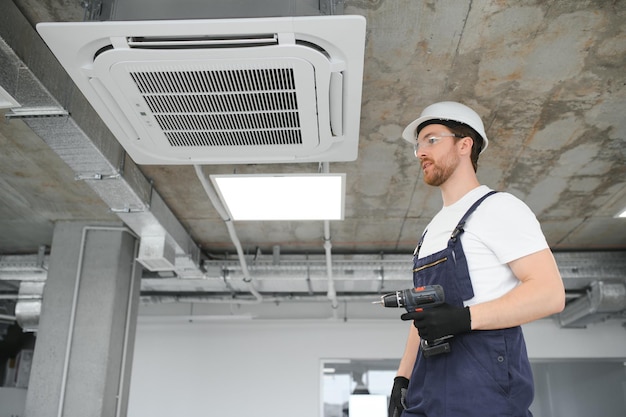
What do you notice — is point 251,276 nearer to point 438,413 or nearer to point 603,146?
point 603,146

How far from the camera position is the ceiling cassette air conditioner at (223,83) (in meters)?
1.67

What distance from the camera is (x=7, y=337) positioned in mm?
7816

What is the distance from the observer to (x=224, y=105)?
2090mm

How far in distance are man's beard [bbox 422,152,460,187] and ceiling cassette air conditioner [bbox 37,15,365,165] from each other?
472 millimetres

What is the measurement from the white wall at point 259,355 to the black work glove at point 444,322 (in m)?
5.46

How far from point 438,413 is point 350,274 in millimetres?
3922

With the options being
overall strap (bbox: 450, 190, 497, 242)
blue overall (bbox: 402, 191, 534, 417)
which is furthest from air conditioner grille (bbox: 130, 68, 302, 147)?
blue overall (bbox: 402, 191, 534, 417)

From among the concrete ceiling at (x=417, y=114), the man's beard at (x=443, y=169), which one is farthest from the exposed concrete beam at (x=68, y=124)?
the man's beard at (x=443, y=169)

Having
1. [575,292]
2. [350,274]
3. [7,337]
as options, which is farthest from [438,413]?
[7,337]

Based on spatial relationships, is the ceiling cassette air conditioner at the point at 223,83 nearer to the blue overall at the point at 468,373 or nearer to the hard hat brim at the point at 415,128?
the hard hat brim at the point at 415,128

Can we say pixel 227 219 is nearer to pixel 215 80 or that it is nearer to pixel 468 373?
pixel 215 80

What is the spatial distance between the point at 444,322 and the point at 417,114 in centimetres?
205

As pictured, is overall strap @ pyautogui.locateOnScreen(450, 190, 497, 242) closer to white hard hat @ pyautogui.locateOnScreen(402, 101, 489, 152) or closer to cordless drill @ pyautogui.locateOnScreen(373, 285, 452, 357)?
cordless drill @ pyautogui.locateOnScreen(373, 285, 452, 357)

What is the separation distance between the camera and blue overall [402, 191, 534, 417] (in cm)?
117
